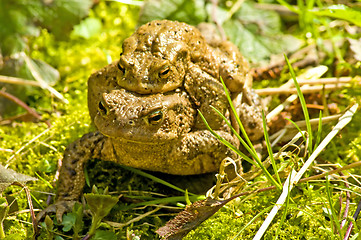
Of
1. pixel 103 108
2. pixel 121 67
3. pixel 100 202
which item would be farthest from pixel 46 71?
pixel 100 202

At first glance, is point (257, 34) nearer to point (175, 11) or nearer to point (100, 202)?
point (175, 11)

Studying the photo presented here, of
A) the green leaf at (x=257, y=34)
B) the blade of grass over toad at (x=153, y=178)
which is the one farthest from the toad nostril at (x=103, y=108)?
the green leaf at (x=257, y=34)

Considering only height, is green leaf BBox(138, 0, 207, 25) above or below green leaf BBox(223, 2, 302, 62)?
above

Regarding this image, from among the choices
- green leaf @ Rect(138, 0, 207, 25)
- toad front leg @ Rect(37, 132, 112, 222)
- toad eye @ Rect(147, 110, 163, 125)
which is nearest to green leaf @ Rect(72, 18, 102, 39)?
green leaf @ Rect(138, 0, 207, 25)

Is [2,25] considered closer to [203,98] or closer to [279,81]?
[203,98]

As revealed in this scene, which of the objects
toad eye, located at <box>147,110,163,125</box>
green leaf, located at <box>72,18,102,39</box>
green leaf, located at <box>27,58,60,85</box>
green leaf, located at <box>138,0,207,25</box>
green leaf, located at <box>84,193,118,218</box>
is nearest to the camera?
green leaf, located at <box>84,193,118,218</box>

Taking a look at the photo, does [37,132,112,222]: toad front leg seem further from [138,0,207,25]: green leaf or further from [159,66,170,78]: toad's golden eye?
[138,0,207,25]: green leaf

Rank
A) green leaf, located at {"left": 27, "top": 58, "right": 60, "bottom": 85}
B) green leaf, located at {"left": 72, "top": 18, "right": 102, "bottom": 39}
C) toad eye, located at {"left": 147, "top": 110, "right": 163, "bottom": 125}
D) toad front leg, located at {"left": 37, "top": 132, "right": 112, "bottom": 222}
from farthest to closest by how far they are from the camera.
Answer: green leaf, located at {"left": 72, "top": 18, "right": 102, "bottom": 39}, green leaf, located at {"left": 27, "top": 58, "right": 60, "bottom": 85}, toad front leg, located at {"left": 37, "top": 132, "right": 112, "bottom": 222}, toad eye, located at {"left": 147, "top": 110, "right": 163, "bottom": 125}
